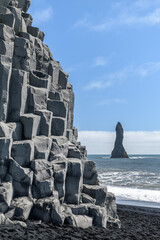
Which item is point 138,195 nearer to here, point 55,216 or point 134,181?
point 134,181

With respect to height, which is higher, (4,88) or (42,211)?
(4,88)

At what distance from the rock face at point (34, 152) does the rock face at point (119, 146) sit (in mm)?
131150

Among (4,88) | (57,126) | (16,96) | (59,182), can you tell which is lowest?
(59,182)

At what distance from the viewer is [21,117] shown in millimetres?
15734

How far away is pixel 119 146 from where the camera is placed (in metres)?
156

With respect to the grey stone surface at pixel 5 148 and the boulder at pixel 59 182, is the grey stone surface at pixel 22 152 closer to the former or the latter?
the grey stone surface at pixel 5 148

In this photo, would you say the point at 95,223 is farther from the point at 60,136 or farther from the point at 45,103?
the point at 45,103

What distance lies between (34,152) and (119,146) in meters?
143

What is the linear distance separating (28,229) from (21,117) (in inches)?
249

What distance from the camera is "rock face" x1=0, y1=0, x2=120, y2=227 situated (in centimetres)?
1378

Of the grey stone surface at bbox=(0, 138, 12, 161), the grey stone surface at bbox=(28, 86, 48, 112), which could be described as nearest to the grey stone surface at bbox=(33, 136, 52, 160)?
the grey stone surface at bbox=(0, 138, 12, 161)

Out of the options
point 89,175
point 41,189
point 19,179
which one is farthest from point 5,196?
point 89,175

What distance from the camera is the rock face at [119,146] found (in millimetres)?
148875

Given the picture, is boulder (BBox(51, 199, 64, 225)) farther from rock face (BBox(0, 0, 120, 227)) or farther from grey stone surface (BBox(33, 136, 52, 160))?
grey stone surface (BBox(33, 136, 52, 160))
